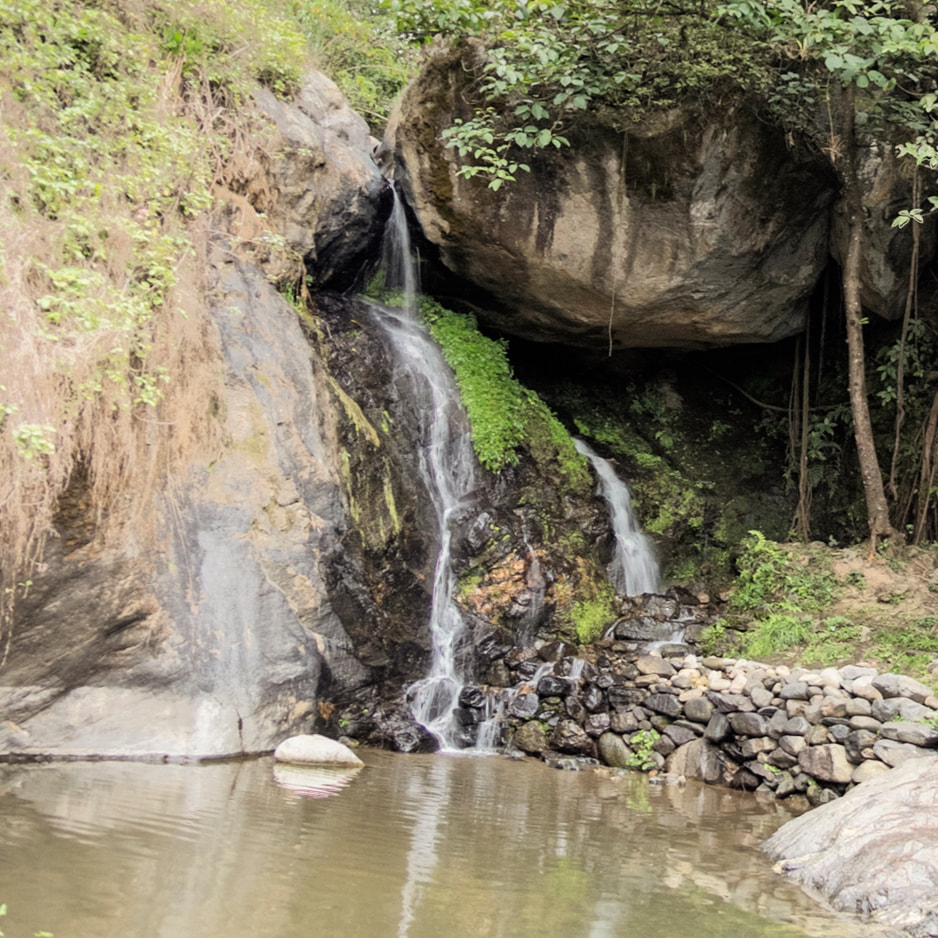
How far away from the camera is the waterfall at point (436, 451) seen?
7914mm

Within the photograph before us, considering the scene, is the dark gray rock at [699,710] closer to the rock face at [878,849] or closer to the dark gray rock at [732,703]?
the dark gray rock at [732,703]

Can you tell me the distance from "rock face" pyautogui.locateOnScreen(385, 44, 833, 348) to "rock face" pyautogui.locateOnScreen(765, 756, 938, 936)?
21.1 feet

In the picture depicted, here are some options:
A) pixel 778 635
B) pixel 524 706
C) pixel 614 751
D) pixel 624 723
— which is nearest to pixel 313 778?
A: pixel 524 706

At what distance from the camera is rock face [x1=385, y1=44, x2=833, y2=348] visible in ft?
30.8

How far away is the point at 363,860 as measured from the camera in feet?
13.5

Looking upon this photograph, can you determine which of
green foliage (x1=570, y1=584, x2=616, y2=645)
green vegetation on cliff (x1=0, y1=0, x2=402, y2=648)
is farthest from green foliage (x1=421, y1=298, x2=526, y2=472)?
green vegetation on cliff (x1=0, y1=0, x2=402, y2=648)

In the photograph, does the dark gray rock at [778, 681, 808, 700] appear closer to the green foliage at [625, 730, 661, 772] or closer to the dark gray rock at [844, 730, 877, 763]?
the dark gray rock at [844, 730, 877, 763]

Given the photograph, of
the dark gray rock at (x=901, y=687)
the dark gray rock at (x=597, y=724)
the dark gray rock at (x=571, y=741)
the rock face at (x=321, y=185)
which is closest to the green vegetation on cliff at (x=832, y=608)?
the dark gray rock at (x=901, y=687)

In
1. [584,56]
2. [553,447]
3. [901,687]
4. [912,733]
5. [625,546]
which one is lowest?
[912,733]

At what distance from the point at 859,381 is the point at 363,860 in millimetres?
7393

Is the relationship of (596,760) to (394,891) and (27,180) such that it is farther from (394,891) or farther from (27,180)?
(27,180)

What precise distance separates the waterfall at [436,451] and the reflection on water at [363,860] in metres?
1.76

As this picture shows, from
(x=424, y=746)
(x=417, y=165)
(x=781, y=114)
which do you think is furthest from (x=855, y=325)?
(x=424, y=746)

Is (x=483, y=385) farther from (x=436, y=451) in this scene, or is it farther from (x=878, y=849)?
(x=878, y=849)
